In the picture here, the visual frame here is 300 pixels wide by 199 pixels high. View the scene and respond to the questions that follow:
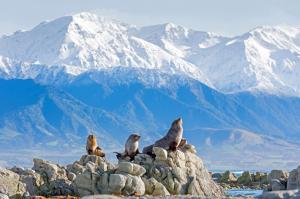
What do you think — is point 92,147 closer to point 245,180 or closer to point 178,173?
point 178,173

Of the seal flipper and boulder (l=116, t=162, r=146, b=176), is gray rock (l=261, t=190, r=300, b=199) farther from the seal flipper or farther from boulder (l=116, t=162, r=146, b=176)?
the seal flipper

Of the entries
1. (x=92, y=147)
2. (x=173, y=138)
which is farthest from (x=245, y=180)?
(x=173, y=138)

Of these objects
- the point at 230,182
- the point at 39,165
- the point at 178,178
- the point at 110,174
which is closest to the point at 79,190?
the point at 110,174

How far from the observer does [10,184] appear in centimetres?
4678

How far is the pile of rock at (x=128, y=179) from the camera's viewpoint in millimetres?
46125

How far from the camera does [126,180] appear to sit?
4559 centimetres

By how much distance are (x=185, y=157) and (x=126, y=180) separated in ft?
21.0

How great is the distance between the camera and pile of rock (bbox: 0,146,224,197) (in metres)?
46.1

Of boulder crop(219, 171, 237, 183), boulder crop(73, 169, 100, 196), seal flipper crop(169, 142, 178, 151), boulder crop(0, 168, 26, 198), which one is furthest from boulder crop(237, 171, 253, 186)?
boulder crop(0, 168, 26, 198)

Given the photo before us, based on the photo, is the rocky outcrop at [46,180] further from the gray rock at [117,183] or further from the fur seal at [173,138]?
the fur seal at [173,138]

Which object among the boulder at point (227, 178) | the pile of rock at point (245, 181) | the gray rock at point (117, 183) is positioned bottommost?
the gray rock at point (117, 183)

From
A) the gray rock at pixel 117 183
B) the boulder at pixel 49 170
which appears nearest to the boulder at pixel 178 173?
the gray rock at pixel 117 183

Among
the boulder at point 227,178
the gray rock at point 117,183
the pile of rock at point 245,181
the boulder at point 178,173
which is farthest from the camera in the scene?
the boulder at point 227,178

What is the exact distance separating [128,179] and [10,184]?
5.65m
